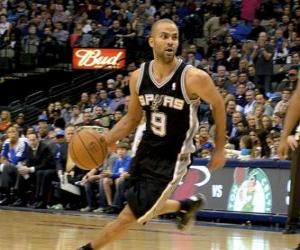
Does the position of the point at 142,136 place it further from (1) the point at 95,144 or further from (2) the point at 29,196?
(2) the point at 29,196

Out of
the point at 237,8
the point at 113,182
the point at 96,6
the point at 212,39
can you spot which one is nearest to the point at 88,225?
the point at 113,182

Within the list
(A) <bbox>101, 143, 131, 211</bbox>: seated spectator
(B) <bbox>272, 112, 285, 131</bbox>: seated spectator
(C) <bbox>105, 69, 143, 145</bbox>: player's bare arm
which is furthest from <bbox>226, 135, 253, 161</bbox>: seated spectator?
(C) <bbox>105, 69, 143, 145</bbox>: player's bare arm

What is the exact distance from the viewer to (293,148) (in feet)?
22.0

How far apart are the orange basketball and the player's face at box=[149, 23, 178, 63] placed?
2.88 feet

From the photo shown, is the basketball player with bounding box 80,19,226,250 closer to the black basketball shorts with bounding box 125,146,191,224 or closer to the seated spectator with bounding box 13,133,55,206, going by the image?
the black basketball shorts with bounding box 125,146,191,224

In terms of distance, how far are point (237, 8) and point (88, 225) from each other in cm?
1139

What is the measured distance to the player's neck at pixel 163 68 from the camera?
6.89 metres

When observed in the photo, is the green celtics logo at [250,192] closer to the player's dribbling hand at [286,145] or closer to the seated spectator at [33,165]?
the seated spectator at [33,165]

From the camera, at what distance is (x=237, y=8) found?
22266mm

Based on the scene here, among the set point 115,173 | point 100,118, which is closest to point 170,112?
point 115,173

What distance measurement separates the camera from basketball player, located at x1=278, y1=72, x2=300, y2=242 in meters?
6.49

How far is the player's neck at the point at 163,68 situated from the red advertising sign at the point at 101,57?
14.7m

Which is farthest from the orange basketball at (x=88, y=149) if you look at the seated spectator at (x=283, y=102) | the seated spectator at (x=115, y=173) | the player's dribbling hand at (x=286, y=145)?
the seated spectator at (x=283, y=102)

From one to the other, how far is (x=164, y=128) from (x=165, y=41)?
0.67 metres
